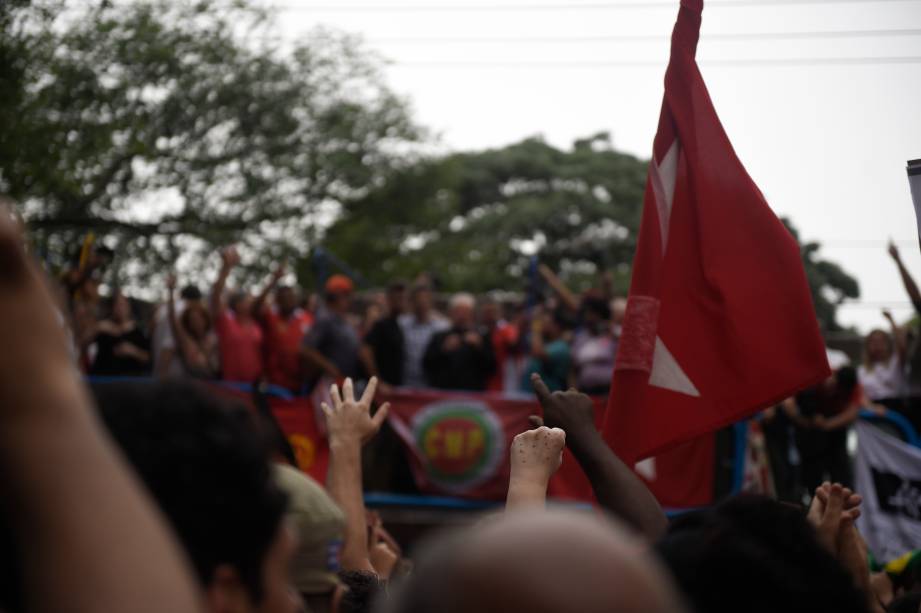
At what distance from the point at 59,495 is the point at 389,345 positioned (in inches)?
347

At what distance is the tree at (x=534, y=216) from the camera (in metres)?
40.3

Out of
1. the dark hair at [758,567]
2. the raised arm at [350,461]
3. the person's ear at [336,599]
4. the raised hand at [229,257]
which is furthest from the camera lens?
the raised hand at [229,257]

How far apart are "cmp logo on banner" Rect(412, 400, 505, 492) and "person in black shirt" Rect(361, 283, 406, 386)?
0.64m

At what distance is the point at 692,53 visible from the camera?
461cm

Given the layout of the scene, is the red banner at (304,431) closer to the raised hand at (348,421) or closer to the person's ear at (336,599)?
the raised hand at (348,421)

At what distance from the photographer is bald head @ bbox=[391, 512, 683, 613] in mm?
1108

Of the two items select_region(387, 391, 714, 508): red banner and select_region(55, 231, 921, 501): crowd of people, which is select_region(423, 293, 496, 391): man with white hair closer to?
select_region(55, 231, 921, 501): crowd of people

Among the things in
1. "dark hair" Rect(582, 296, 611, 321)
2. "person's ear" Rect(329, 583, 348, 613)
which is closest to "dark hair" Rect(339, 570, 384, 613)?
"person's ear" Rect(329, 583, 348, 613)

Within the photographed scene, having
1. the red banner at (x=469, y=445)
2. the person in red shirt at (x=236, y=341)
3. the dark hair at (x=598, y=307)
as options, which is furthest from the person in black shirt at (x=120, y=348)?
the dark hair at (x=598, y=307)

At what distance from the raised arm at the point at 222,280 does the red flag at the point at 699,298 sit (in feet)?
16.4

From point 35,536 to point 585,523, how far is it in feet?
1.71

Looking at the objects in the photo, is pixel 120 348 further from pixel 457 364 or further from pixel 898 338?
pixel 898 338

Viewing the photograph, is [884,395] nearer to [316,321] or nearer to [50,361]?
[316,321]

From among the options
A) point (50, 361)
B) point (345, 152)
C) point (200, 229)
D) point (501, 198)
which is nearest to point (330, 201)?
point (345, 152)
